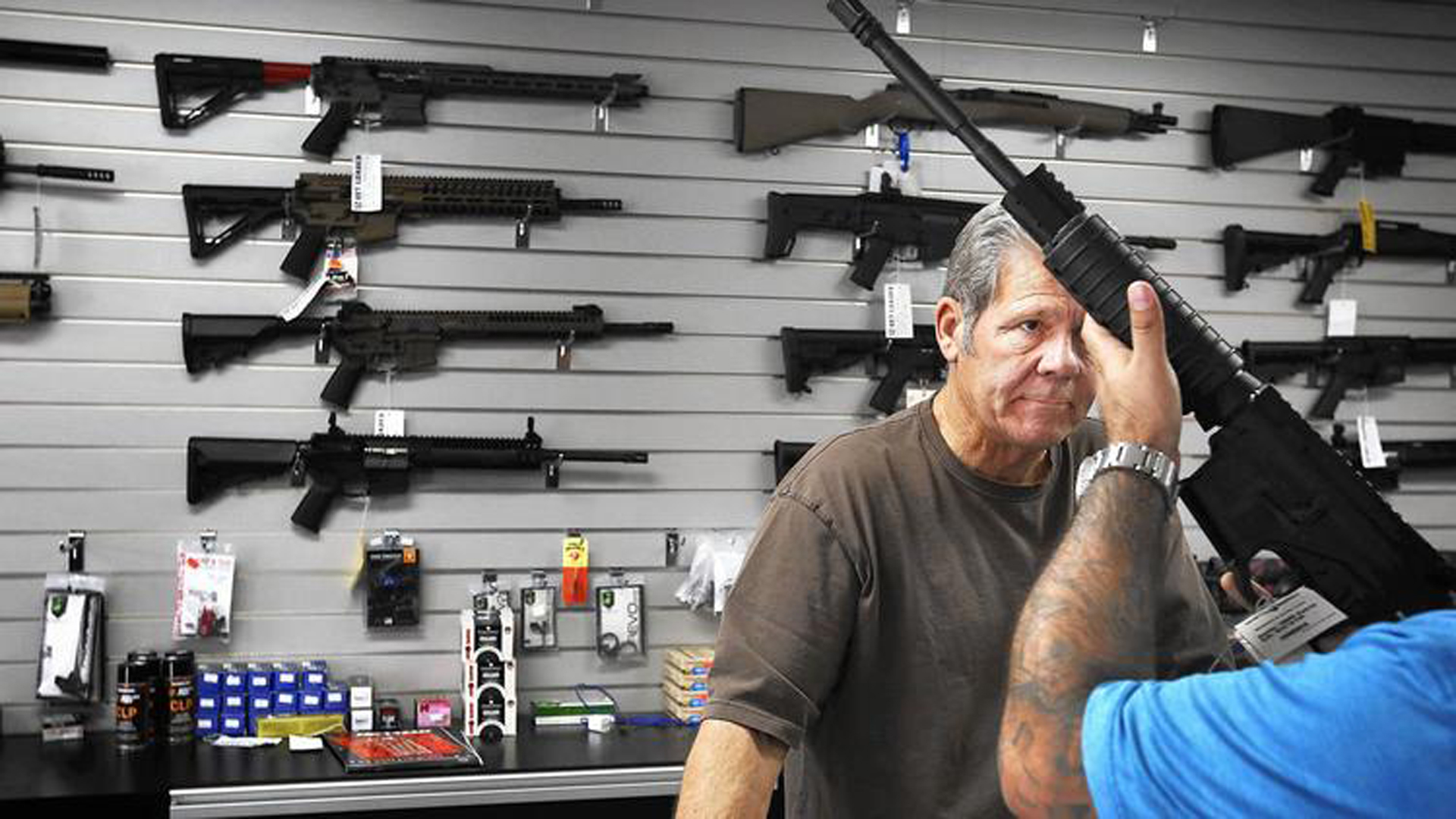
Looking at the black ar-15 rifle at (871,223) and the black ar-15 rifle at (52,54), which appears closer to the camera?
the black ar-15 rifle at (52,54)

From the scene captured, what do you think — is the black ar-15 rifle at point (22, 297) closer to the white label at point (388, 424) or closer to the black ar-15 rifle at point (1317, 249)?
the white label at point (388, 424)

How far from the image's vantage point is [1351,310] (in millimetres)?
4898

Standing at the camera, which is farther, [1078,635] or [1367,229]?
[1367,229]

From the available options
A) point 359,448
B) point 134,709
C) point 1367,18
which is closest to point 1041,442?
point 359,448

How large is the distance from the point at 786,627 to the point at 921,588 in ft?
0.76

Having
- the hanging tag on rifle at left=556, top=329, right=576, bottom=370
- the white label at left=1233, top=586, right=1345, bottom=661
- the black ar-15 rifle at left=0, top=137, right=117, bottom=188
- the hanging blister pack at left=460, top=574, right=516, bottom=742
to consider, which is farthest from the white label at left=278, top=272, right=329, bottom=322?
the white label at left=1233, top=586, right=1345, bottom=661

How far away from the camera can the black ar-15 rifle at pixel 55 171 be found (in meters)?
3.81

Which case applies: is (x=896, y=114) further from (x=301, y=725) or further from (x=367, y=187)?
(x=301, y=725)

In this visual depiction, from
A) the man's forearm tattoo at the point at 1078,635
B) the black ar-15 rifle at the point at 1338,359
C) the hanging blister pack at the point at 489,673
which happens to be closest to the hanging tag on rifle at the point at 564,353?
the hanging blister pack at the point at 489,673

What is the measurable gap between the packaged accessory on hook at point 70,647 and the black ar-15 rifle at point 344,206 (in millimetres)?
→ 1025

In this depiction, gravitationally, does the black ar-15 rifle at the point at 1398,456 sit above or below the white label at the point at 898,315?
below

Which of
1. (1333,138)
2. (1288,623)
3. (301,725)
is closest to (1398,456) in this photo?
(1333,138)

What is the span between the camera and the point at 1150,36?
4.77 meters

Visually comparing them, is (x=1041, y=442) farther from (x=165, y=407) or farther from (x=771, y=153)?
(x=165, y=407)
